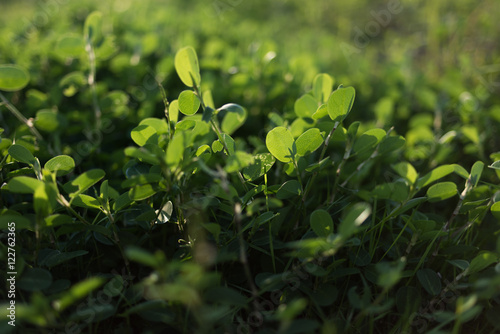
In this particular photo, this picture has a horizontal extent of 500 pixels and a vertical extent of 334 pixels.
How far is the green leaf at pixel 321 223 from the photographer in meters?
1.00

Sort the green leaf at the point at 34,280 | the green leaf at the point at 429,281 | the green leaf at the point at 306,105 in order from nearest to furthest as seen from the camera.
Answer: the green leaf at the point at 34,280, the green leaf at the point at 429,281, the green leaf at the point at 306,105

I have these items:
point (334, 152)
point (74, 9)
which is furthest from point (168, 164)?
point (74, 9)

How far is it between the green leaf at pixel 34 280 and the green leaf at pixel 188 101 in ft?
1.71

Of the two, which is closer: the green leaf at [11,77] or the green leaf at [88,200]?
the green leaf at [88,200]

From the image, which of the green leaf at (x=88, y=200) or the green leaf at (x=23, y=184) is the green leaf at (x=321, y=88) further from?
the green leaf at (x=23, y=184)

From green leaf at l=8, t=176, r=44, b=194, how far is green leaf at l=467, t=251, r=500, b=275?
1.00 m

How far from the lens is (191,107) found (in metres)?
1.14

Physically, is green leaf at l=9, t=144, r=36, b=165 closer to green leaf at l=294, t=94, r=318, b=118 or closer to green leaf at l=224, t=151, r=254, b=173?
green leaf at l=224, t=151, r=254, b=173

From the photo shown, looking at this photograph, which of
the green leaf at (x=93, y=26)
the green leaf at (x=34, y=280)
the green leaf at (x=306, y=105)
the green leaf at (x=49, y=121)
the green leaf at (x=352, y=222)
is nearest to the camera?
the green leaf at (x=352, y=222)

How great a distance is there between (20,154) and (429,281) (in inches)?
41.9

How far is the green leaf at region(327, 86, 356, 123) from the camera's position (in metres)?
1.09

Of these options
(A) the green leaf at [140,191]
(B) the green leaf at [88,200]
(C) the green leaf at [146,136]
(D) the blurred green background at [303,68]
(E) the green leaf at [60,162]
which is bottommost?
(D) the blurred green background at [303,68]

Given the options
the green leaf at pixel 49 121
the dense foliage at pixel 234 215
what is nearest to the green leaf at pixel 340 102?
the dense foliage at pixel 234 215

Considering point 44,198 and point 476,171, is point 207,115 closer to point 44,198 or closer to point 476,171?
point 44,198
